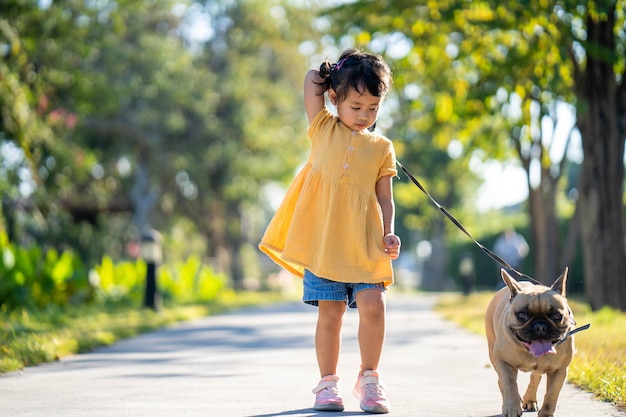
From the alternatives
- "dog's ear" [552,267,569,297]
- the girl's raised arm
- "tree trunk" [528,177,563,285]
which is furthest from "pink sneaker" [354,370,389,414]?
"tree trunk" [528,177,563,285]

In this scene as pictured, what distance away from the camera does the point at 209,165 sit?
31797 millimetres

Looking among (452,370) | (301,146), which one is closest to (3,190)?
(452,370)

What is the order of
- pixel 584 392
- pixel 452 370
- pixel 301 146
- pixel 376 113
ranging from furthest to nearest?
pixel 301 146
pixel 452 370
pixel 584 392
pixel 376 113

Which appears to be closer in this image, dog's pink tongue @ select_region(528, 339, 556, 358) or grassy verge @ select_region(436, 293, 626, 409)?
dog's pink tongue @ select_region(528, 339, 556, 358)

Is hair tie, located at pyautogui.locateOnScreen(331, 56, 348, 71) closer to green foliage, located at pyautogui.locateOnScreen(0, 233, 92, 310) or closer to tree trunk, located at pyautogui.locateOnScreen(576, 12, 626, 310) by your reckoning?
green foliage, located at pyautogui.locateOnScreen(0, 233, 92, 310)

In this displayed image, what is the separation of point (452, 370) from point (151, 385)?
7.18 ft

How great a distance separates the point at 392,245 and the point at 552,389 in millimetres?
1124

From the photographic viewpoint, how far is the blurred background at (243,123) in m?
13.3

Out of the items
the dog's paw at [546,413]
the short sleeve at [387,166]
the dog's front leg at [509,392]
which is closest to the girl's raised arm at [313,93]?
the short sleeve at [387,166]

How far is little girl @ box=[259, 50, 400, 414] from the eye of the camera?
17.1 ft

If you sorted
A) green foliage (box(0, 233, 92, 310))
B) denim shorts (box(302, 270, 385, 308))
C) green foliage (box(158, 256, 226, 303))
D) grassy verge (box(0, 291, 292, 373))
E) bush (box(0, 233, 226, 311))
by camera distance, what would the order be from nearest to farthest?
denim shorts (box(302, 270, 385, 308)), grassy verge (box(0, 291, 292, 373)), green foliage (box(0, 233, 92, 310)), bush (box(0, 233, 226, 311)), green foliage (box(158, 256, 226, 303))

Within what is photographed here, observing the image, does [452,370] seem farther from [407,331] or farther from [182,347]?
[407,331]

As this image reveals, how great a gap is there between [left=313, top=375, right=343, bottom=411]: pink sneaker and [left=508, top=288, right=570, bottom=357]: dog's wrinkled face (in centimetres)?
114

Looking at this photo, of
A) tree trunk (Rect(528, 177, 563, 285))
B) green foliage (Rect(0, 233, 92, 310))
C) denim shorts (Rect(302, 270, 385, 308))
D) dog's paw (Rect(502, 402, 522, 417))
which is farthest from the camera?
tree trunk (Rect(528, 177, 563, 285))
